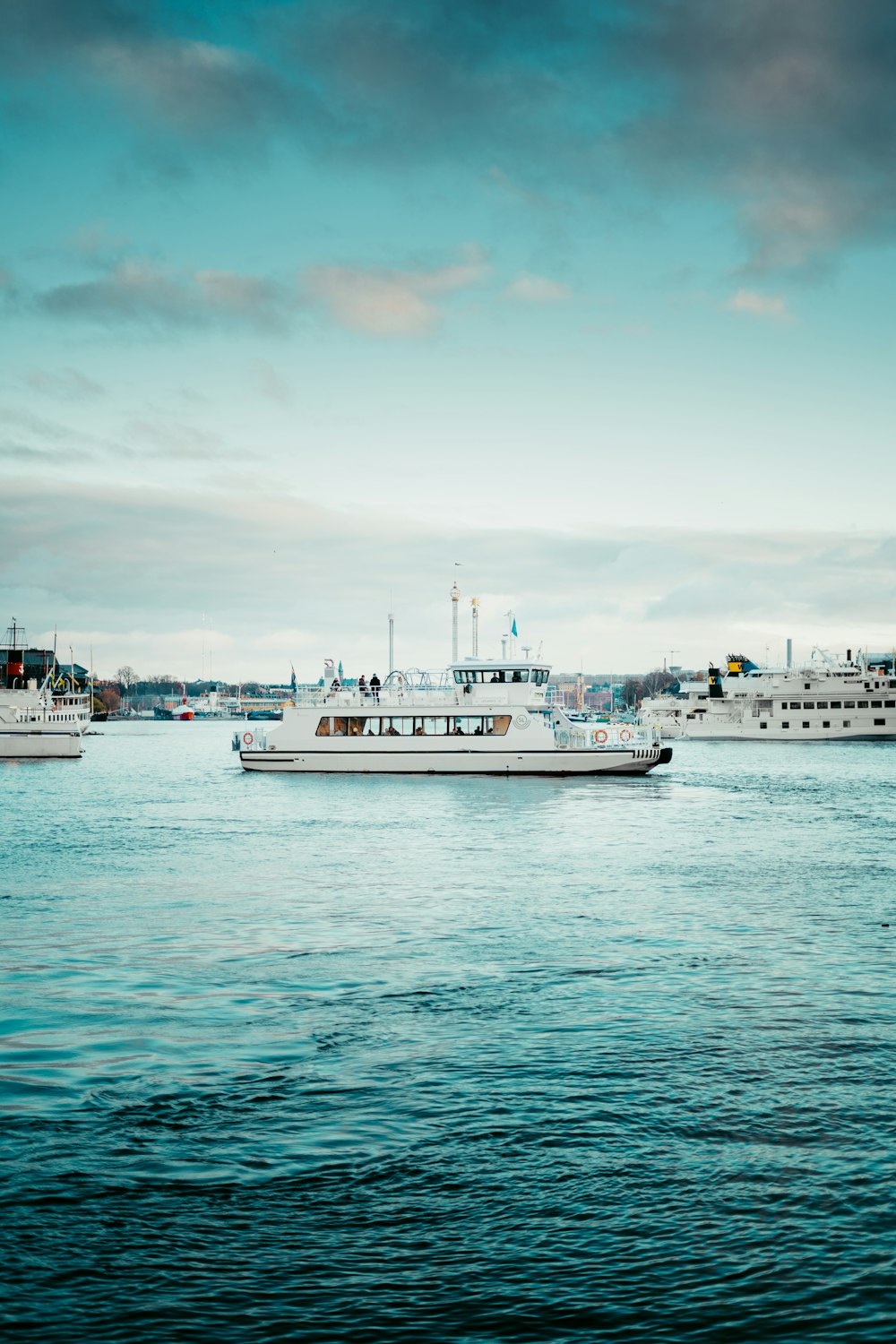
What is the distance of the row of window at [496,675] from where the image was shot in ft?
227

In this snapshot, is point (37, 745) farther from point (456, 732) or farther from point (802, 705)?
point (802, 705)

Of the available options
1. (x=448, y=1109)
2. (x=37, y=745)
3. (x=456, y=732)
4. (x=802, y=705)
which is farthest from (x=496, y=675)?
(x=802, y=705)

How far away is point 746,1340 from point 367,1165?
400 cm

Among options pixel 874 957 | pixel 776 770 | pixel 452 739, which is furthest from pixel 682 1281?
pixel 776 770

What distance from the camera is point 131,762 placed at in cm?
10194

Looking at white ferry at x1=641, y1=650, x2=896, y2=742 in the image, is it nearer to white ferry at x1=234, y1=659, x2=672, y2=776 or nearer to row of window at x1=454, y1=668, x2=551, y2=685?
white ferry at x1=234, y1=659, x2=672, y2=776

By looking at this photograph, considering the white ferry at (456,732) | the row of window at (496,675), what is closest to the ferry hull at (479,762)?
the white ferry at (456,732)

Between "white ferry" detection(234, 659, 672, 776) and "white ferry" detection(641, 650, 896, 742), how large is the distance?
70.6 m

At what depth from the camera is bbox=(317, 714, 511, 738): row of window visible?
69812 millimetres

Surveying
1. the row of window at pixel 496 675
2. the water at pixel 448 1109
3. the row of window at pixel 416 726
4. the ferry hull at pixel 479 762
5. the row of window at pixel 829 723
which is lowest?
the water at pixel 448 1109

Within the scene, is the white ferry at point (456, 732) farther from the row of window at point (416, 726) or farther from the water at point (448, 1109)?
the water at point (448, 1109)

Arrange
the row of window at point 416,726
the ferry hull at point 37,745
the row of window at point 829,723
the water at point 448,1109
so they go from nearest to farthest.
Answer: the water at point 448,1109, the row of window at point 416,726, the ferry hull at point 37,745, the row of window at point 829,723

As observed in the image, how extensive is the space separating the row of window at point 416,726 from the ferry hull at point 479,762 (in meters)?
1.11

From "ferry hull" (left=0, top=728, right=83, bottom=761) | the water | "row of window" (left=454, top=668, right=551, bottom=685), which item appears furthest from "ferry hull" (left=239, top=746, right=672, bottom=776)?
the water
